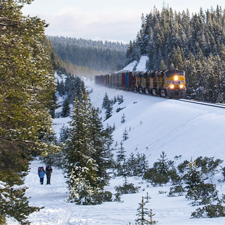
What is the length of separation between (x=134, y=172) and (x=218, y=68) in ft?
183

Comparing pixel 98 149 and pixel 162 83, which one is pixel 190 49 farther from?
pixel 98 149

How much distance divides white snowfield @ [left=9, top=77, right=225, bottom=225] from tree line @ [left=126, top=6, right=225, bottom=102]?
116 ft

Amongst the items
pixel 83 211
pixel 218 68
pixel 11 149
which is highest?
pixel 218 68

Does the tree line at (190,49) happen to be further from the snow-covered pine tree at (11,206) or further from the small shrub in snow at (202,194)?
the snow-covered pine tree at (11,206)

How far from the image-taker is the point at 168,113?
2759cm

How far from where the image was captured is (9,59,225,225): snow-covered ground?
29.4 feet

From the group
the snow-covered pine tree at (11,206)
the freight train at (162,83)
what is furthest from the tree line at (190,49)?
the snow-covered pine tree at (11,206)

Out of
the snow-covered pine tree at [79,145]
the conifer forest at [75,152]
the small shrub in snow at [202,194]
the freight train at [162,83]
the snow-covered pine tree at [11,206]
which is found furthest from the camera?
the freight train at [162,83]

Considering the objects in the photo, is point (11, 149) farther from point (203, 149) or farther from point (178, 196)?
point (203, 149)

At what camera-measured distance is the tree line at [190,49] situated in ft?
222

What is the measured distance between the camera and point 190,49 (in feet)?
406

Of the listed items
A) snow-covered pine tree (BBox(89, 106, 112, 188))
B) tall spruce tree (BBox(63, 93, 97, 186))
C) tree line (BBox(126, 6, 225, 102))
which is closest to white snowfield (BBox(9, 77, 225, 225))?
snow-covered pine tree (BBox(89, 106, 112, 188))

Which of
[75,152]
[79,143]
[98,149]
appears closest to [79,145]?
[79,143]

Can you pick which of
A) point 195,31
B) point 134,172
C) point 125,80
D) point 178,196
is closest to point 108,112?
point 125,80
